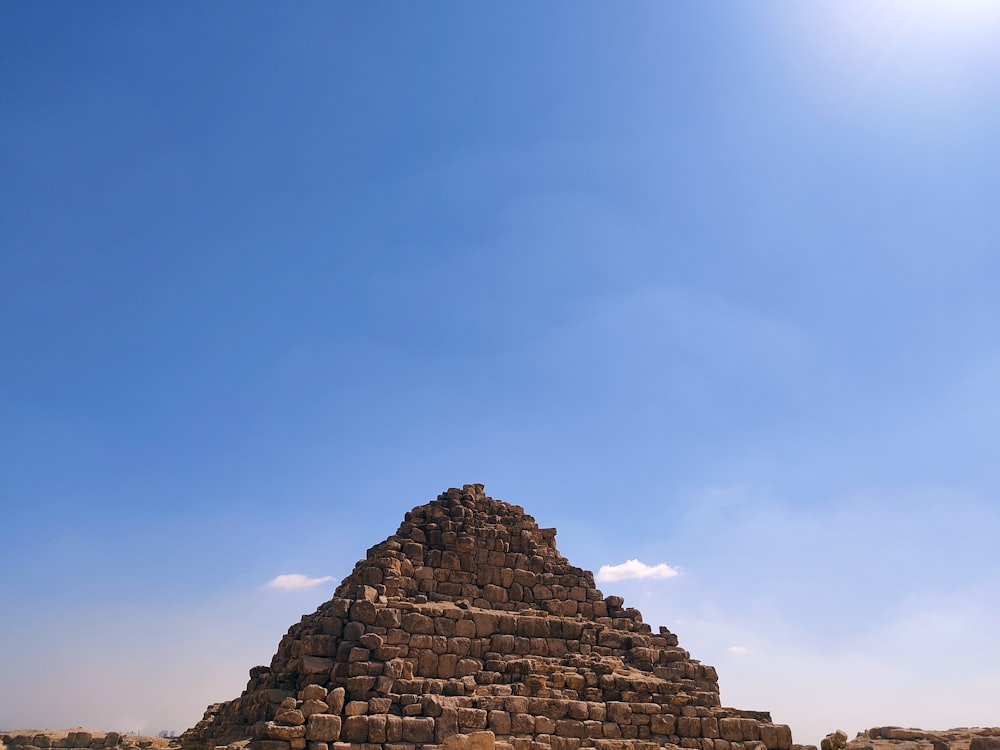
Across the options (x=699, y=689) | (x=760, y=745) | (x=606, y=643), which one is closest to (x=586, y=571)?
(x=606, y=643)

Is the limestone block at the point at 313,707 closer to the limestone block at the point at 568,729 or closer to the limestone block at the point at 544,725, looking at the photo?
the limestone block at the point at 544,725

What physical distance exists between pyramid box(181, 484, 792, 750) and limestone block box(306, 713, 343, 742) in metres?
0.03

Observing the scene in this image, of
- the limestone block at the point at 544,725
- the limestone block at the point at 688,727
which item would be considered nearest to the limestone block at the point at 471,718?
the limestone block at the point at 544,725

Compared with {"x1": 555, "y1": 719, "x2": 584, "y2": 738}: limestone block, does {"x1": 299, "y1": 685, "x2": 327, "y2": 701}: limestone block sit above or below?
above

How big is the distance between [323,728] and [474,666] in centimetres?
389

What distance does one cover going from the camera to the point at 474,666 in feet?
57.8

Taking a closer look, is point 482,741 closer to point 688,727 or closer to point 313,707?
point 313,707

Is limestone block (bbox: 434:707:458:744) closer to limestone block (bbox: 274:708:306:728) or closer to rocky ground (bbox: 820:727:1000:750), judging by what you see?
limestone block (bbox: 274:708:306:728)

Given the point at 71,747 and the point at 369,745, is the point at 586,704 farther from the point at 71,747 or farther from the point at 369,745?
the point at 71,747

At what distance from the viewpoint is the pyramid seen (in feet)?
51.3

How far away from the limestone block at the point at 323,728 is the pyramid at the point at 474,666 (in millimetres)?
26

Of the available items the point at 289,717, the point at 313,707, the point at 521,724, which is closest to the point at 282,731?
the point at 289,717

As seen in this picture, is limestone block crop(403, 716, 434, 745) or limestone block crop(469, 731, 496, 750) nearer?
limestone block crop(469, 731, 496, 750)

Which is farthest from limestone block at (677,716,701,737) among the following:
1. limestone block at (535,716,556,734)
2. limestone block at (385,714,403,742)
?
limestone block at (385,714,403,742)
